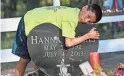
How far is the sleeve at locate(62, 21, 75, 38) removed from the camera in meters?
4.11

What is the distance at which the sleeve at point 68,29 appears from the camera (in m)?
4.11

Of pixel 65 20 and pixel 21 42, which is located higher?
pixel 65 20

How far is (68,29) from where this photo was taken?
4.12 m

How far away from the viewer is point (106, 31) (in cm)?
538

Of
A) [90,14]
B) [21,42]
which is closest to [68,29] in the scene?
[90,14]

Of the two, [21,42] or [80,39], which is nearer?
[80,39]

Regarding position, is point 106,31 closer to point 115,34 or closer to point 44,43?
point 115,34

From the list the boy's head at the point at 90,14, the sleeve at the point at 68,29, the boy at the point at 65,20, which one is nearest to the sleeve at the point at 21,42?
the boy at the point at 65,20

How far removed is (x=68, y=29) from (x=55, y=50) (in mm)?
264

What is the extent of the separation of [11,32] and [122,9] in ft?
4.33

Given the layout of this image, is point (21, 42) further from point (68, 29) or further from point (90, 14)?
point (90, 14)

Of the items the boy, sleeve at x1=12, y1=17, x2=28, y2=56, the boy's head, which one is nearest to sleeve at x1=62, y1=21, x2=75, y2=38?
the boy

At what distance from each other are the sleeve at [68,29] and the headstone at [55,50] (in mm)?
87

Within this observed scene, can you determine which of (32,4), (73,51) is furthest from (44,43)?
(32,4)
